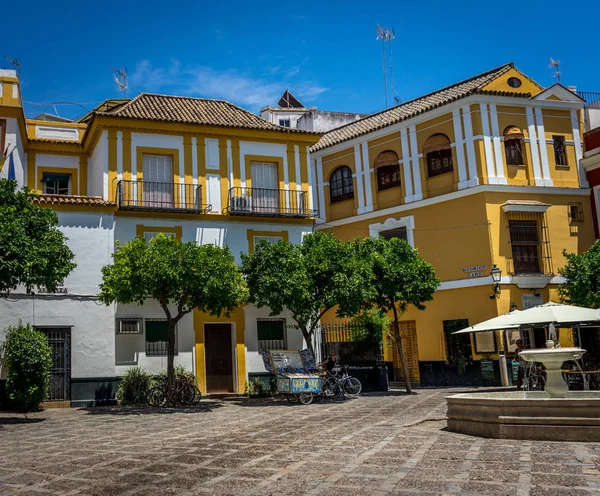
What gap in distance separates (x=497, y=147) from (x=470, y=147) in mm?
1066

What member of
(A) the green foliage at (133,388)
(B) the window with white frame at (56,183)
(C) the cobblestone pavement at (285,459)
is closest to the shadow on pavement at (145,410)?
(A) the green foliage at (133,388)

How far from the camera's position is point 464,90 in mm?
26359

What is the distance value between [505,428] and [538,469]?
7.99 feet

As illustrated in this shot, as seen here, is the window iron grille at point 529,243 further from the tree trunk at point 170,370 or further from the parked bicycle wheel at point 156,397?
the parked bicycle wheel at point 156,397

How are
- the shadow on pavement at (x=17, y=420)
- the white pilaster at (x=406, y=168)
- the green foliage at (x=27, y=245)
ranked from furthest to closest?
1. the white pilaster at (x=406, y=168)
2. the shadow on pavement at (x=17, y=420)
3. the green foliage at (x=27, y=245)

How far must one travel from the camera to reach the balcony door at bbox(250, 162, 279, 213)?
24016 mm

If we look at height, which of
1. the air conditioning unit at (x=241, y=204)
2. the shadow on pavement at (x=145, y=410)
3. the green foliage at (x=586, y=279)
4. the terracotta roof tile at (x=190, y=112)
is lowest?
the shadow on pavement at (x=145, y=410)

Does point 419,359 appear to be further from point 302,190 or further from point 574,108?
point 574,108

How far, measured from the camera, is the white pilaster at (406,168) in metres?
27.3

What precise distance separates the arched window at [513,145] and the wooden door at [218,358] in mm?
12248

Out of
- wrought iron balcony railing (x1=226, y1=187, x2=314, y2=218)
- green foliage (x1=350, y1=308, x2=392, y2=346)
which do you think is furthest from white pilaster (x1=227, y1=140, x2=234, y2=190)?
green foliage (x1=350, y1=308, x2=392, y2=346)

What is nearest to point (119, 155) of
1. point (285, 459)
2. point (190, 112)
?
point (190, 112)

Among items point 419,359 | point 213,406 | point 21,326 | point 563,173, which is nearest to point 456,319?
point 419,359

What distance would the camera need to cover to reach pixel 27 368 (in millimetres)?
17219
